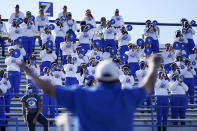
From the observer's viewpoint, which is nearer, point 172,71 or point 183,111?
point 183,111

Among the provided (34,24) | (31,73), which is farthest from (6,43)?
(31,73)

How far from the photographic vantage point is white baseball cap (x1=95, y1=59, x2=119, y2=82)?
3.28m

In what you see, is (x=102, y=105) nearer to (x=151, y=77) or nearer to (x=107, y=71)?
(x=107, y=71)

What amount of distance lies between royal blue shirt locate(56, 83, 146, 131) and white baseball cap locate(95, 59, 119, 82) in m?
0.06

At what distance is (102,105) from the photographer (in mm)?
3322

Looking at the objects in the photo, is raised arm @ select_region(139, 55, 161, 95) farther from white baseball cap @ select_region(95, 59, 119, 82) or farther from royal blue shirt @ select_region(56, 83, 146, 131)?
white baseball cap @ select_region(95, 59, 119, 82)

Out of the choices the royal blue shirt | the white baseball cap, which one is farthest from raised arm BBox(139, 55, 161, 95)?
the white baseball cap

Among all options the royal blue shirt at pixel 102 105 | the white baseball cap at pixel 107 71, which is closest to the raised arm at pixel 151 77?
the royal blue shirt at pixel 102 105

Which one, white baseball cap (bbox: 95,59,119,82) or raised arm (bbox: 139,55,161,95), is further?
raised arm (bbox: 139,55,161,95)

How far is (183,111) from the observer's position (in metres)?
13.3

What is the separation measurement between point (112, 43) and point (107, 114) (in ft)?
46.4

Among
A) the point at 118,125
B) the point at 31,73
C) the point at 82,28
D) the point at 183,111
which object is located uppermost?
the point at 82,28

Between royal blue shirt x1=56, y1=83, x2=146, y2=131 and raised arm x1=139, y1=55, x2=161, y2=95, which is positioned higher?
raised arm x1=139, y1=55, x2=161, y2=95

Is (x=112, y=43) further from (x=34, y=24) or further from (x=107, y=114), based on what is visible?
(x=107, y=114)
